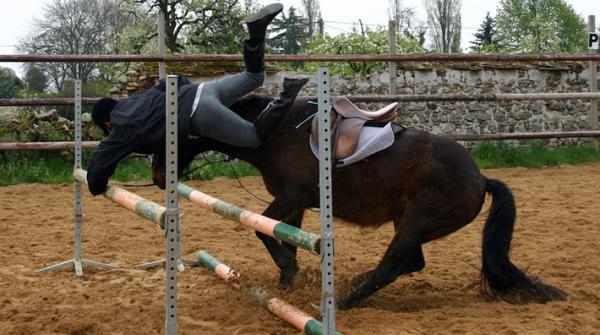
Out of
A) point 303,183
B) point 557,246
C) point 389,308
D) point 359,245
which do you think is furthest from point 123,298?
point 557,246

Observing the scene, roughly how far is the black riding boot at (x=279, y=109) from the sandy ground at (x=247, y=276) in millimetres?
864

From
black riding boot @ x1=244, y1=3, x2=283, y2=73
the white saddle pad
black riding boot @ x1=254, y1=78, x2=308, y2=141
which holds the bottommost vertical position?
the white saddle pad

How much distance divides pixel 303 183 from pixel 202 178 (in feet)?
16.5

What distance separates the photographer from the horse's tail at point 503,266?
4.01 meters

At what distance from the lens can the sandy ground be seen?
356 cm

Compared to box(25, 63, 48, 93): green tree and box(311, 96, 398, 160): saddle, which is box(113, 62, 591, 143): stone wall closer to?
box(311, 96, 398, 160): saddle

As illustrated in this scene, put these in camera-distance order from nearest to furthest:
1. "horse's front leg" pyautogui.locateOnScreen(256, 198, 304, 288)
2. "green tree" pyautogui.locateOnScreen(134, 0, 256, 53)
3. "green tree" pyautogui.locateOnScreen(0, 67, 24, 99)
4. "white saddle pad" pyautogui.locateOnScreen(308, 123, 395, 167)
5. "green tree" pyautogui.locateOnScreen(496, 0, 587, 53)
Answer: "white saddle pad" pyautogui.locateOnScreen(308, 123, 395, 167), "horse's front leg" pyautogui.locateOnScreen(256, 198, 304, 288), "green tree" pyautogui.locateOnScreen(134, 0, 256, 53), "green tree" pyautogui.locateOnScreen(0, 67, 24, 99), "green tree" pyautogui.locateOnScreen(496, 0, 587, 53)

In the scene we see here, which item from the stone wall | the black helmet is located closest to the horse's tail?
the black helmet

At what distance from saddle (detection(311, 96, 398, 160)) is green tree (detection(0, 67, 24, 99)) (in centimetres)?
2600

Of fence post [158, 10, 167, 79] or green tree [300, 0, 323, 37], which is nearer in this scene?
fence post [158, 10, 167, 79]

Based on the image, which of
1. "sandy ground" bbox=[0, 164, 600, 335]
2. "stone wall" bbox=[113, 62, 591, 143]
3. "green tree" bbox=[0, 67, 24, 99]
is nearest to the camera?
"sandy ground" bbox=[0, 164, 600, 335]

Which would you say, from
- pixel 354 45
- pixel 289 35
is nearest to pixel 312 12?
pixel 289 35

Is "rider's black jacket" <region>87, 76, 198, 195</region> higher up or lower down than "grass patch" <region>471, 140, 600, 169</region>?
higher up

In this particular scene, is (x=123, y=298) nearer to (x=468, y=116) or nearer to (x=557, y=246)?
(x=557, y=246)
